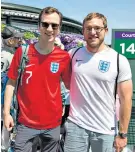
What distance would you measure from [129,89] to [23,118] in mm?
894

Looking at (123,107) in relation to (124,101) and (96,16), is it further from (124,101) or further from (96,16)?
(96,16)

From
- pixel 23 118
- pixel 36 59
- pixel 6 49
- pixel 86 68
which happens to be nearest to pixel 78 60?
pixel 86 68

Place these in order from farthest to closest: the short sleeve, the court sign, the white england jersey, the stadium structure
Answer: the stadium structure
the court sign
the short sleeve
the white england jersey

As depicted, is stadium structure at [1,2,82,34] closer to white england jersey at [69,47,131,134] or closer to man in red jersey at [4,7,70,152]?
man in red jersey at [4,7,70,152]

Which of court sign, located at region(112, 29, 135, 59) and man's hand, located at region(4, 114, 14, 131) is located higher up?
court sign, located at region(112, 29, 135, 59)

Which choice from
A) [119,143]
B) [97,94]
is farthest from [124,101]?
[119,143]

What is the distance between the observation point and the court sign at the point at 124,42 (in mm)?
4332

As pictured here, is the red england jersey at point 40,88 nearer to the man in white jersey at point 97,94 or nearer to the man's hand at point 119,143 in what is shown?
the man in white jersey at point 97,94

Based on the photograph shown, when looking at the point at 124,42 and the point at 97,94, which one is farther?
the point at 124,42

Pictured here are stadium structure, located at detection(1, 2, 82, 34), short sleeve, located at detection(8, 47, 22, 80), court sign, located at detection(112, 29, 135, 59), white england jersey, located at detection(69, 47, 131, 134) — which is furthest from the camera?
stadium structure, located at detection(1, 2, 82, 34)

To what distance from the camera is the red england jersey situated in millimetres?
2469

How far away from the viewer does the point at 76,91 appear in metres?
2.51

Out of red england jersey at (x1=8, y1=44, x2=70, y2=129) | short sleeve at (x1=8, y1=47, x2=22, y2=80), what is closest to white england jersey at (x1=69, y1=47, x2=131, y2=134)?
red england jersey at (x1=8, y1=44, x2=70, y2=129)

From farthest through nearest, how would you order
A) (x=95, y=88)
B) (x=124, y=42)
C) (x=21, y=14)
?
(x=21, y=14)
(x=124, y=42)
(x=95, y=88)
